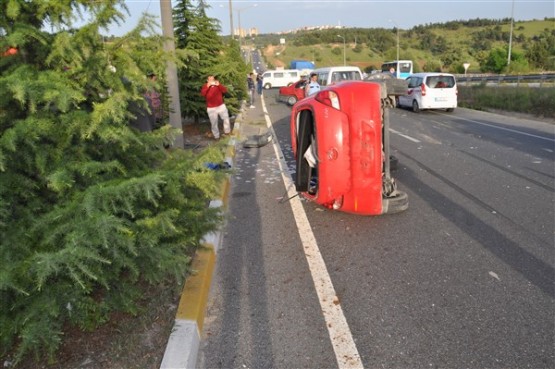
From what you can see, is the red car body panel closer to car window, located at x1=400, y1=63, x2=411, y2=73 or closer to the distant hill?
car window, located at x1=400, y1=63, x2=411, y2=73

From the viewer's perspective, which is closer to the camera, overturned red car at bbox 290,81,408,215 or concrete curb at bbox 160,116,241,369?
concrete curb at bbox 160,116,241,369

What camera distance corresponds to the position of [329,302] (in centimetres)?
365

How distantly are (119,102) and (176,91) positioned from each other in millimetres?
4964

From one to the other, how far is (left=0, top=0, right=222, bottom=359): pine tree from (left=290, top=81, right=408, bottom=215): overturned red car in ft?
6.83

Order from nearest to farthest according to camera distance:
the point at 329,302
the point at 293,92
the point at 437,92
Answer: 1. the point at 329,302
2. the point at 437,92
3. the point at 293,92

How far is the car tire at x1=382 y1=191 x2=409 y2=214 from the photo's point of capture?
5379 millimetres

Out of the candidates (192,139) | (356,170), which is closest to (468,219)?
(356,170)

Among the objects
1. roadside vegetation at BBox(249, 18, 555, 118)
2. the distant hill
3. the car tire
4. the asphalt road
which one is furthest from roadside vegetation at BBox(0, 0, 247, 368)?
the distant hill

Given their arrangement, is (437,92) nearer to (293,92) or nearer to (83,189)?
(293,92)

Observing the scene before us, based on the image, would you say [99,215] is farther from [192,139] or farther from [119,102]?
[192,139]

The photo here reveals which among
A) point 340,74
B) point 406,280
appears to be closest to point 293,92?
point 340,74

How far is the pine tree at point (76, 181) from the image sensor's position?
259 centimetres

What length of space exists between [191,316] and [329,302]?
1.12m

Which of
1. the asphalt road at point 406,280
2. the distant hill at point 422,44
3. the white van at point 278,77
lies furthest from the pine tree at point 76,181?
the distant hill at point 422,44
